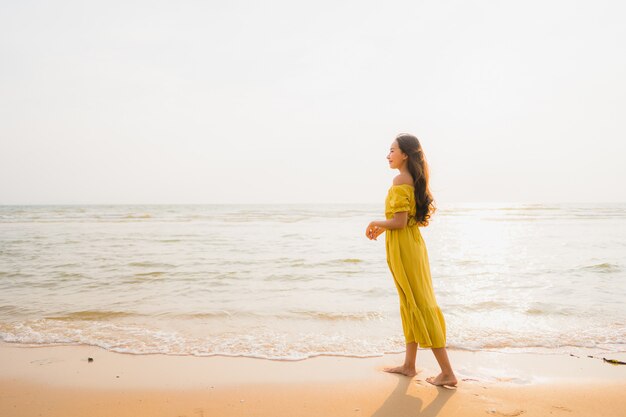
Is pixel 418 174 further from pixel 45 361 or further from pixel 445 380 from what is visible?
pixel 45 361

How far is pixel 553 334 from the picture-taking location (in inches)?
194

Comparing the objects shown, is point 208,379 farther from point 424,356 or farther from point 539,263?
point 539,263

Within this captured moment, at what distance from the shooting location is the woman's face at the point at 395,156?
11.5 ft

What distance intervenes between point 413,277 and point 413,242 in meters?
0.28

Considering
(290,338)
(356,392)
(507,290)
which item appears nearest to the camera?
(356,392)

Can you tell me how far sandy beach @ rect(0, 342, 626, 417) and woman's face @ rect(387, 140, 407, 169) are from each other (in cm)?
179

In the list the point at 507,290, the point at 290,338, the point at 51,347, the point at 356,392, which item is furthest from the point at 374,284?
the point at 51,347

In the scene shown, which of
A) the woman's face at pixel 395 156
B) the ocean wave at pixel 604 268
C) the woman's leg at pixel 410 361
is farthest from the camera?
the ocean wave at pixel 604 268

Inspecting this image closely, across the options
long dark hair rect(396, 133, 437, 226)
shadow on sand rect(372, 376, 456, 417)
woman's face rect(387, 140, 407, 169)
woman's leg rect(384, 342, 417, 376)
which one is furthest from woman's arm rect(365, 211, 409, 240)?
shadow on sand rect(372, 376, 456, 417)

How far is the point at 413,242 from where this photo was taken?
350cm

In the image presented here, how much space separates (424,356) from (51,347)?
3.85 metres

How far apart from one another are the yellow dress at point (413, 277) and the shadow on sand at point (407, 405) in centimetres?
37

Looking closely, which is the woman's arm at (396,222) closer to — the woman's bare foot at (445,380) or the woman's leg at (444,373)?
the woman's leg at (444,373)

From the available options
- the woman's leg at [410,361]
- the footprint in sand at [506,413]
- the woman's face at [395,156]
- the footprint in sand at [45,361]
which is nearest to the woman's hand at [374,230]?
the woman's face at [395,156]
